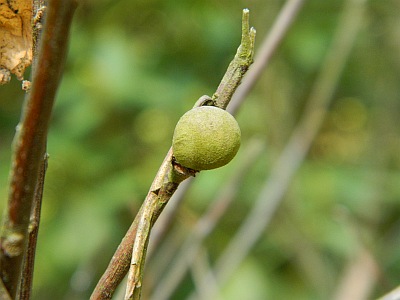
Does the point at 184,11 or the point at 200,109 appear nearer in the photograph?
the point at 200,109

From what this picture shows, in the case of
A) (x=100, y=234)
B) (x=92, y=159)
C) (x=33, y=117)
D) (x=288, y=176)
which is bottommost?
(x=100, y=234)

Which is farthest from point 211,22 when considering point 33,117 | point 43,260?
point 33,117

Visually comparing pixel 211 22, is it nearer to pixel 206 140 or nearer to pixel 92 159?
pixel 92 159

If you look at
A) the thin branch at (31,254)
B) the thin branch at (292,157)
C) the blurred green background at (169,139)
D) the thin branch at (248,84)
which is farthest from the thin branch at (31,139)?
the blurred green background at (169,139)

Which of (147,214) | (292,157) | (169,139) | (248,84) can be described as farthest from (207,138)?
(169,139)

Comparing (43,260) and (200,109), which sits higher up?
(200,109)

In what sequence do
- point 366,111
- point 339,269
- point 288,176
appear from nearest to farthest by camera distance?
point 288,176
point 339,269
point 366,111

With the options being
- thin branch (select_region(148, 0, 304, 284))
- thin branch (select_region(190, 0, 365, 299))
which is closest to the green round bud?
thin branch (select_region(148, 0, 304, 284))
